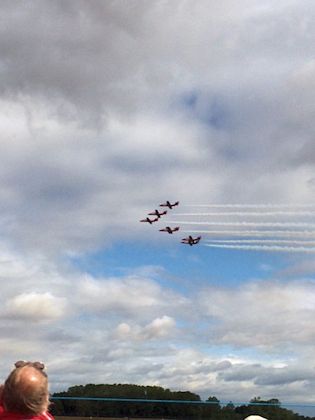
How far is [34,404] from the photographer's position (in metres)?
6.32

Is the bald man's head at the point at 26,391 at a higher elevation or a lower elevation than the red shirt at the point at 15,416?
higher

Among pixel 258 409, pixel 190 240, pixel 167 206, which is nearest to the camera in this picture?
pixel 258 409

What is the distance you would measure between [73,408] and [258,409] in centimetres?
1021

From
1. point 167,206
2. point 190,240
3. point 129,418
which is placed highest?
point 167,206

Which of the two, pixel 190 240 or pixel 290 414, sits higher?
pixel 190 240

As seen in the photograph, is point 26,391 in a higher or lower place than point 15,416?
higher

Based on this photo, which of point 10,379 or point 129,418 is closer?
point 10,379

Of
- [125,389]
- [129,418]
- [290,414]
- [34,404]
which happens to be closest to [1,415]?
[34,404]

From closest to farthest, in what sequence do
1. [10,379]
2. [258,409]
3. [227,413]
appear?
[10,379], [227,413], [258,409]

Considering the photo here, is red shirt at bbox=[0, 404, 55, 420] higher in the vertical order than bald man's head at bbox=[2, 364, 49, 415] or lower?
lower

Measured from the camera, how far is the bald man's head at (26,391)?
625cm

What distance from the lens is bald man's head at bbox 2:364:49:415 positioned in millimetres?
6250

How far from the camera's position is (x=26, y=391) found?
6250 millimetres

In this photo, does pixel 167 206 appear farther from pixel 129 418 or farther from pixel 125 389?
pixel 129 418
